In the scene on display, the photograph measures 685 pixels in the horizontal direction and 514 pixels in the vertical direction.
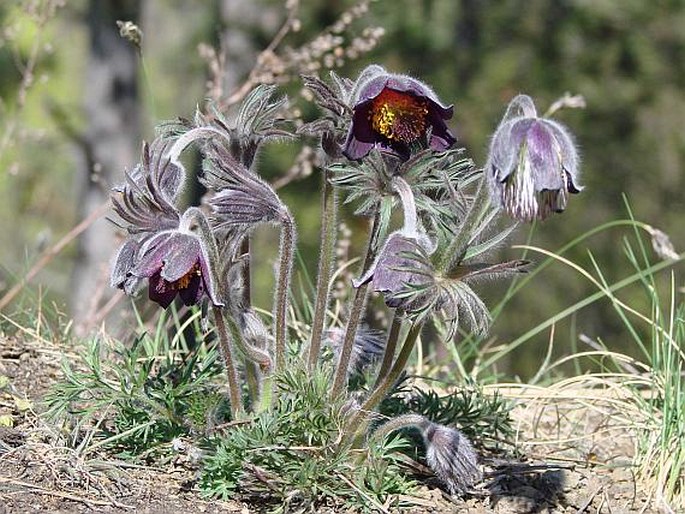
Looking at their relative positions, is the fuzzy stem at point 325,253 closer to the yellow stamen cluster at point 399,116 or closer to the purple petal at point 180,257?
the yellow stamen cluster at point 399,116

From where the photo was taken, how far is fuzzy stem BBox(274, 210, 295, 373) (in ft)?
7.66

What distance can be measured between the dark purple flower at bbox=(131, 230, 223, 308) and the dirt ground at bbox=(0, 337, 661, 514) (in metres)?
0.43

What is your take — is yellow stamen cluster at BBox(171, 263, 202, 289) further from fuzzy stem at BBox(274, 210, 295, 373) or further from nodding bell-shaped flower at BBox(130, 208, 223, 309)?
fuzzy stem at BBox(274, 210, 295, 373)

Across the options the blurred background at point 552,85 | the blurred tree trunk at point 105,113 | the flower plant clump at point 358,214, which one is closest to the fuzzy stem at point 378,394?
the flower plant clump at point 358,214

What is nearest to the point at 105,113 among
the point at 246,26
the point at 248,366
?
the point at 246,26

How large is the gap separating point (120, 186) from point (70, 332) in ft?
4.07

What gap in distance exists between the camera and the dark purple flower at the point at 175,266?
2090 mm

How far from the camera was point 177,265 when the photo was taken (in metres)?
2.08

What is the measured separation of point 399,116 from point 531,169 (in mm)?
392

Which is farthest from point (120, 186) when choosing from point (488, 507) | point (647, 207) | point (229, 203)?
point (647, 207)

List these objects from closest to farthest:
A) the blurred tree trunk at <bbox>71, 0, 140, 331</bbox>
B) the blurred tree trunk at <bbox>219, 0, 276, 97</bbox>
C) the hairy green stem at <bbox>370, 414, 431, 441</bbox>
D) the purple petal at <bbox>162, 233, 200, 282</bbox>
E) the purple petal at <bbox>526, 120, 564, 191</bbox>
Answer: the purple petal at <bbox>526, 120, 564, 191</bbox>
the purple petal at <bbox>162, 233, 200, 282</bbox>
the hairy green stem at <bbox>370, 414, 431, 441</bbox>
the blurred tree trunk at <bbox>219, 0, 276, 97</bbox>
the blurred tree trunk at <bbox>71, 0, 140, 331</bbox>

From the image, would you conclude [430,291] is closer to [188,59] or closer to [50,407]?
[50,407]

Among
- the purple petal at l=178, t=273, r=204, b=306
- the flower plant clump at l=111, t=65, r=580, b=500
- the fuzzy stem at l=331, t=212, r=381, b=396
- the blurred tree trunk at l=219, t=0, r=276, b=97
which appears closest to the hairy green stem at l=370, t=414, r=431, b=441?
the flower plant clump at l=111, t=65, r=580, b=500

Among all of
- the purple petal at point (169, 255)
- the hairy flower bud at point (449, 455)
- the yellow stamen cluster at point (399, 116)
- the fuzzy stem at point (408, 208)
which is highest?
the yellow stamen cluster at point (399, 116)
